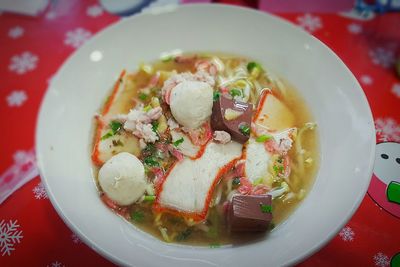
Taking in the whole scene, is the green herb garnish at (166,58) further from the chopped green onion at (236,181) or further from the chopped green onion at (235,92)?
the chopped green onion at (236,181)

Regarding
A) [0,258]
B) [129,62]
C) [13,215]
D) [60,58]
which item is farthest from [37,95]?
[0,258]

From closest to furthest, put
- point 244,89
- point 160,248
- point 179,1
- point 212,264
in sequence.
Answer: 1. point 212,264
2. point 160,248
3. point 244,89
4. point 179,1

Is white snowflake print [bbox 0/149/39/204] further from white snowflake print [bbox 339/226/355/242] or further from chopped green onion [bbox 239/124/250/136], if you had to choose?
white snowflake print [bbox 339/226/355/242]

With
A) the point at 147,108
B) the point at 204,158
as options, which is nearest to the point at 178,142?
the point at 204,158

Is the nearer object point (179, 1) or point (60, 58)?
point (60, 58)

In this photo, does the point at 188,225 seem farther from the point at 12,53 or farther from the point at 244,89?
the point at 12,53

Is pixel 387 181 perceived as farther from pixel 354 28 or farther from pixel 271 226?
pixel 354 28
